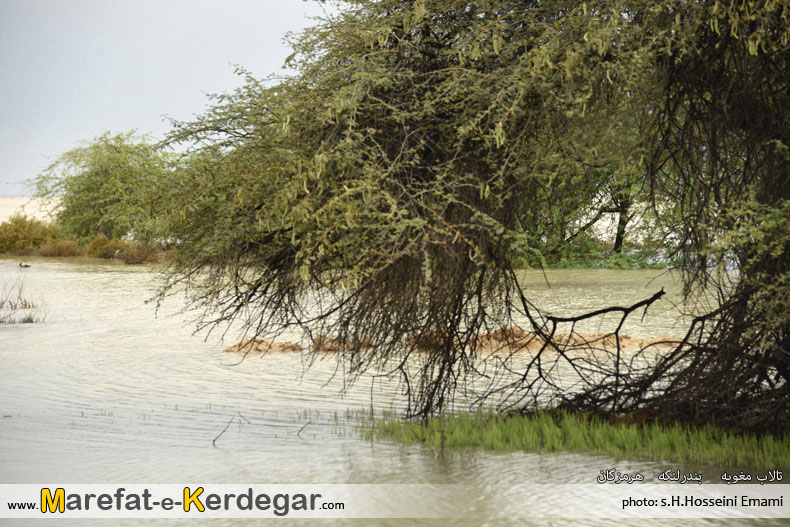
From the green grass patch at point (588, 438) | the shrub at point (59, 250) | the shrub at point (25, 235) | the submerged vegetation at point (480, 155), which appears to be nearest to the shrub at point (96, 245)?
the shrub at point (59, 250)

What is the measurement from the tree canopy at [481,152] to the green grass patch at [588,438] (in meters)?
0.31

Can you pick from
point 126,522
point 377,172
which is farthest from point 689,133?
point 126,522

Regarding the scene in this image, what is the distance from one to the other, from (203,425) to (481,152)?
3.85m

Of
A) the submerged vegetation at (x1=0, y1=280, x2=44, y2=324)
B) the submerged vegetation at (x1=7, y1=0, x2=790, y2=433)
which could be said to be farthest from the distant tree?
the submerged vegetation at (x1=7, y1=0, x2=790, y2=433)

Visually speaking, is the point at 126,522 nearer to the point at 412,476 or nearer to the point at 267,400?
the point at 412,476

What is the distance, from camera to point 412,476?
6.61 m

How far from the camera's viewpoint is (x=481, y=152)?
730 cm

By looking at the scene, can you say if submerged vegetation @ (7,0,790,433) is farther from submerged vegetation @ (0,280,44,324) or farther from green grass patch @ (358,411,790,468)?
submerged vegetation @ (0,280,44,324)

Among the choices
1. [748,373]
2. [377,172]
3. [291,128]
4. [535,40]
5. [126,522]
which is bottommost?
[126,522]

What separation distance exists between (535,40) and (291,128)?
84.4 inches

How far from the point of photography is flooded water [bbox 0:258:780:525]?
669 centimetres

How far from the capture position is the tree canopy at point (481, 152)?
6.51 meters

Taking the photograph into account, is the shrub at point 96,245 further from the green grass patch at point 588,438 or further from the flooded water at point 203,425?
the green grass patch at point 588,438

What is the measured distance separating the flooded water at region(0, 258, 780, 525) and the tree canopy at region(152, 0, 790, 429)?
3.68ft
